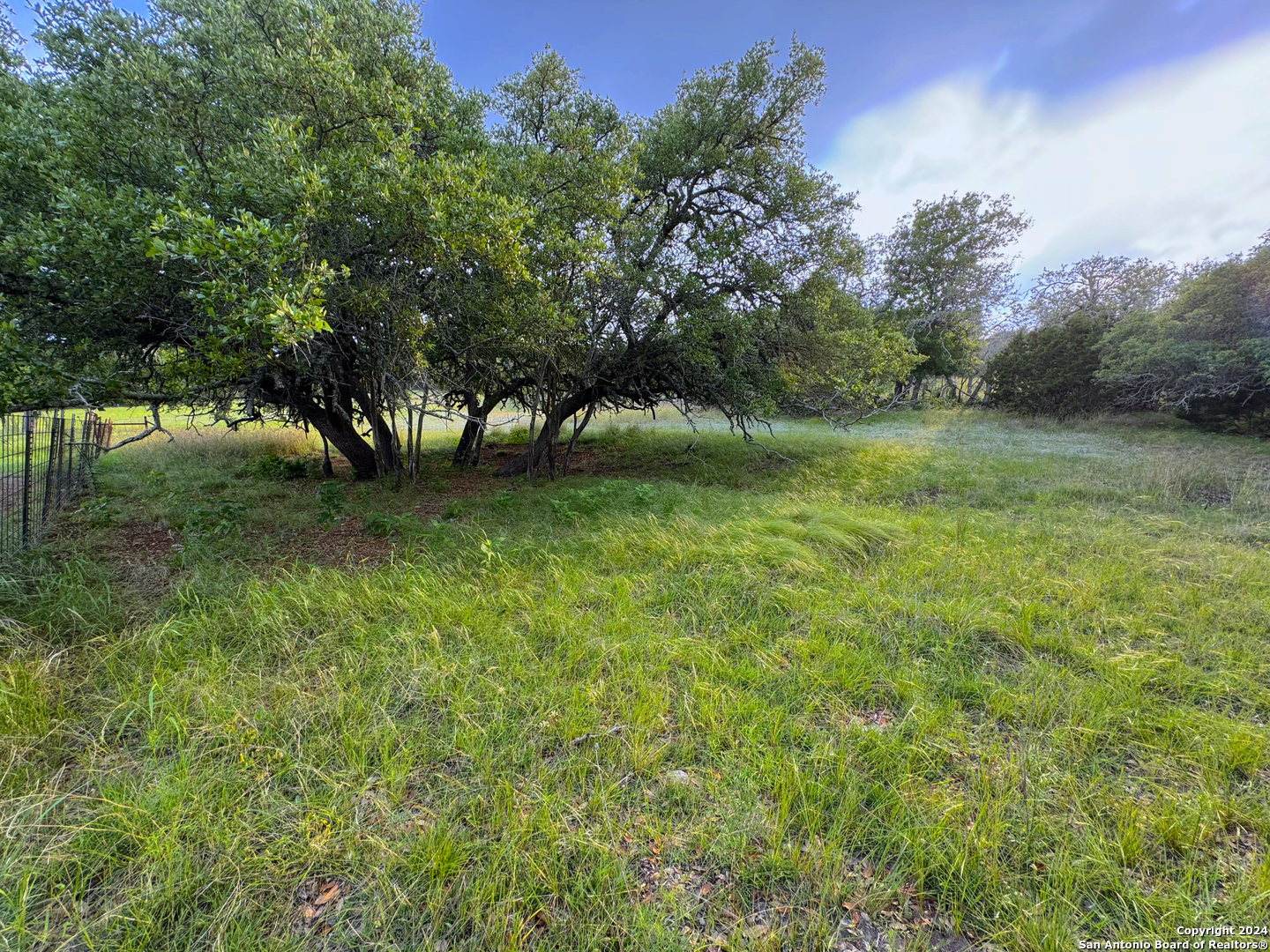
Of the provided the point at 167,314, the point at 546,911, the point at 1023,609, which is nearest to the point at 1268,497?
the point at 1023,609

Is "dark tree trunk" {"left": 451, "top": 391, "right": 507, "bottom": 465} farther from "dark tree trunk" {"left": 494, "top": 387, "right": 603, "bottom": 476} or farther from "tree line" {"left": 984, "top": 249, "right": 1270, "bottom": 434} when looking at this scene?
"tree line" {"left": 984, "top": 249, "right": 1270, "bottom": 434}

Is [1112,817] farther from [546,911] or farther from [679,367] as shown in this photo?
[679,367]

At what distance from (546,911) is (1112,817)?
2343 millimetres

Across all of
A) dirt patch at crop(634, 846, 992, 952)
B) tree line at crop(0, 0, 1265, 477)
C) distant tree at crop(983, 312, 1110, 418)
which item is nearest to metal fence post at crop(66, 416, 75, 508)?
tree line at crop(0, 0, 1265, 477)

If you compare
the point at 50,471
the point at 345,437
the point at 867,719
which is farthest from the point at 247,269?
the point at 345,437

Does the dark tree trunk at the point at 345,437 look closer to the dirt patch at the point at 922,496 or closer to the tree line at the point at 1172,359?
the dirt patch at the point at 922,496

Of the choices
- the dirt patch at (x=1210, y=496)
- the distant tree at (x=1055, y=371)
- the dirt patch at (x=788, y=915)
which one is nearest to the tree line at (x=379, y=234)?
the dirt patch at (x=788, y=915)

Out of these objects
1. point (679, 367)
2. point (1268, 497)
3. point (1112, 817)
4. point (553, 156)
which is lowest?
point (1112, 817)

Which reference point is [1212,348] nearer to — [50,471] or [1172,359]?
[1172,359]

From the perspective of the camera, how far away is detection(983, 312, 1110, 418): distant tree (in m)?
17.8

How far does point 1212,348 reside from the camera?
13086mm

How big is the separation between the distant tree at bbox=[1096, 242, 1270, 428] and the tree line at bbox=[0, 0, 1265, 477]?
1089 cm

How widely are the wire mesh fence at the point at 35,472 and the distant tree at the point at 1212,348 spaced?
24.1m

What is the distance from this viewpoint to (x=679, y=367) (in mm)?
9156
